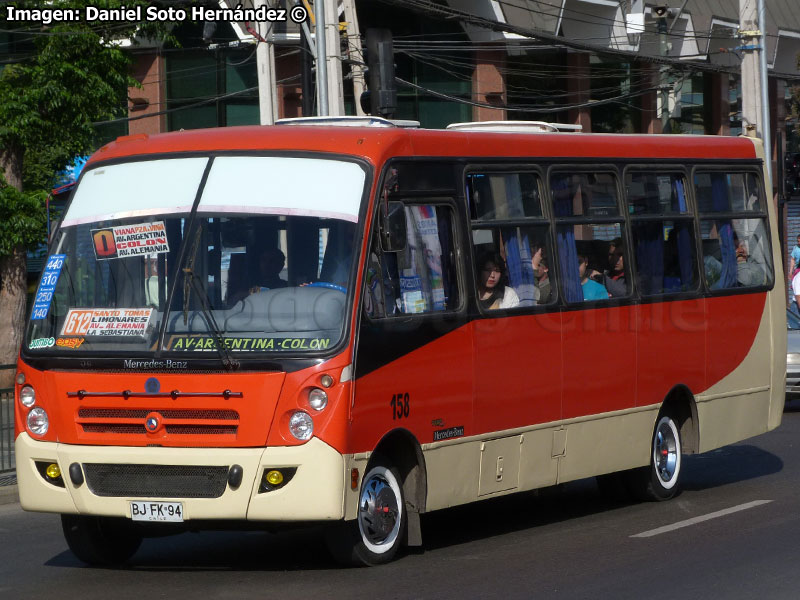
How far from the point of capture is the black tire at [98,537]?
29.3ft

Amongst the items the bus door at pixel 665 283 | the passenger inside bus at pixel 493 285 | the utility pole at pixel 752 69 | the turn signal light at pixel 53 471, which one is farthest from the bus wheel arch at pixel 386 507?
the utility pole at pixel 752 69

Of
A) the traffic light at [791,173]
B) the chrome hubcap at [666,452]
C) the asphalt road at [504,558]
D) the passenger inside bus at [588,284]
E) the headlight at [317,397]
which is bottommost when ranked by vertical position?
the asphalt road at [504,558]

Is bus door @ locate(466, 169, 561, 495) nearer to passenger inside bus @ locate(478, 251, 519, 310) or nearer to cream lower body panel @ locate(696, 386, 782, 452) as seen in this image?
passenger inside bus @ locate(478, 251, 519, 310)

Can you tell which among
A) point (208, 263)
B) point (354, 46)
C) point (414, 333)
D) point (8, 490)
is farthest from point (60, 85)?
point (414, 333)

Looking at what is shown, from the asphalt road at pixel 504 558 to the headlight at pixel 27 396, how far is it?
1013mm

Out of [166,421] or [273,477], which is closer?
[273,477]

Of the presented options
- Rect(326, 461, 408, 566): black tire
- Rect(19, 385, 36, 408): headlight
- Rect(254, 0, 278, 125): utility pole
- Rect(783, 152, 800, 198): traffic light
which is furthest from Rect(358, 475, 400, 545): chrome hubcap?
Rect(783, 152, 800, 198): traffic light

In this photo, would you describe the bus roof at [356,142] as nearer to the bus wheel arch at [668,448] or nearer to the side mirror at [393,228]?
the side mirror at [393,228]

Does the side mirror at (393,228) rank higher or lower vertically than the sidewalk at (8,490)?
higher

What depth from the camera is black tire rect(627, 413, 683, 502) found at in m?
11.6

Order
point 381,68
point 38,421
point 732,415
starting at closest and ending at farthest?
point 38,421 < point 732,415 < point 381,68

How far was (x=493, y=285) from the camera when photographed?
9812mm

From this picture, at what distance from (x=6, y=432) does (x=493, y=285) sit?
16.6ft

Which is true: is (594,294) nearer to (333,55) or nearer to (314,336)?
(314,336)
